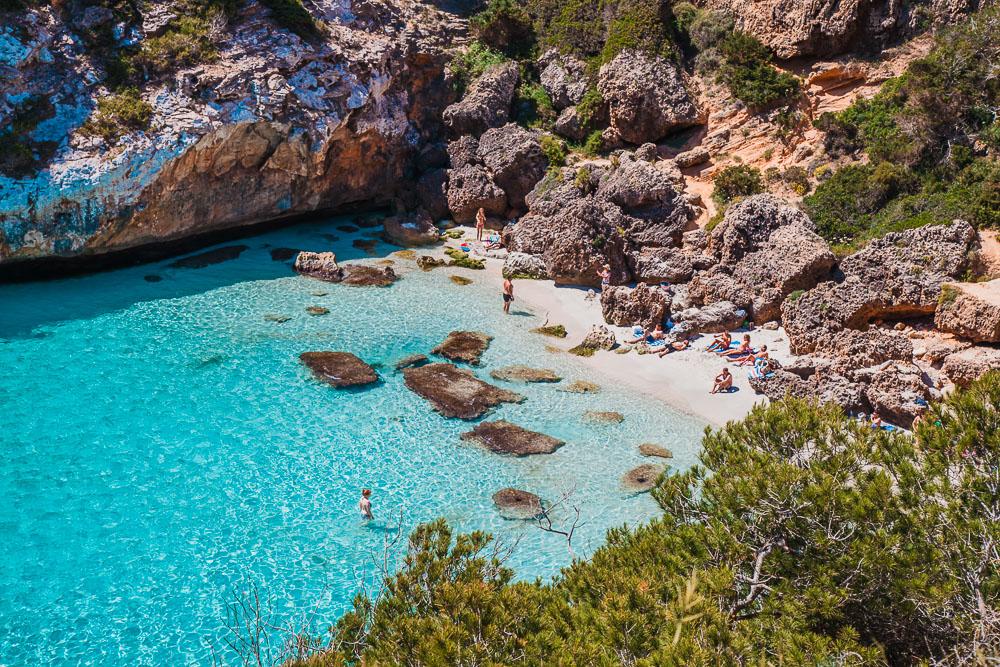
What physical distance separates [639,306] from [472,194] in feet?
41.1

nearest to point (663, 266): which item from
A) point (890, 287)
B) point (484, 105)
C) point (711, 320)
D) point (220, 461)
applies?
point (711, 320)

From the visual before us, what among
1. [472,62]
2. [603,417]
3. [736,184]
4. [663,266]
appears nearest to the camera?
[603,417]

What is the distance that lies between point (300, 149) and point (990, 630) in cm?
2738

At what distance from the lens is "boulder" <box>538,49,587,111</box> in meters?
34.9

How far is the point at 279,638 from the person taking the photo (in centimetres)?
1099

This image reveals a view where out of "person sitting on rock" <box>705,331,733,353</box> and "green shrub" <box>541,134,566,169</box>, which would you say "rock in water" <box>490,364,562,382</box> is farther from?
"green shrub" <box>541,134,566,169</box>

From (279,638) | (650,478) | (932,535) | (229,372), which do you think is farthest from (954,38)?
(279,638)

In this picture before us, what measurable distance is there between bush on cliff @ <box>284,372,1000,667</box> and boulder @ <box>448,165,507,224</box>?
2559 centimetres

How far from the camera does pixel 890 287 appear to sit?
2064cm

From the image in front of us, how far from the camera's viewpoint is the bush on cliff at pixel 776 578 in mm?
6133

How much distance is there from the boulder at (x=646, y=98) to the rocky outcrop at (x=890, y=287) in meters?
13.2

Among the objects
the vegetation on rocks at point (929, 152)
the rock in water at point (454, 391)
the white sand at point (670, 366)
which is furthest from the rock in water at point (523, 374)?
the vegetation on rocks at point (929, 152)

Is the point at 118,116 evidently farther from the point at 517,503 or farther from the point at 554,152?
the point at 517,503

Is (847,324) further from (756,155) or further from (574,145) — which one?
(574,145)
